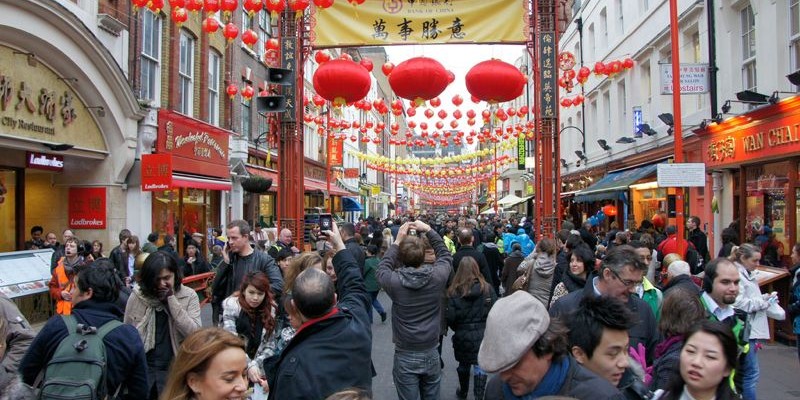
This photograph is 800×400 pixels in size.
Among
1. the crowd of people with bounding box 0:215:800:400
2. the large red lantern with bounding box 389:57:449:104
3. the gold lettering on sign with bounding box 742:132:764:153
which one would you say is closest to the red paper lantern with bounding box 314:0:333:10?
the large red lantern with bounding box 389:57:449:104

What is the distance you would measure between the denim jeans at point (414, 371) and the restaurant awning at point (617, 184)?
1489 cm

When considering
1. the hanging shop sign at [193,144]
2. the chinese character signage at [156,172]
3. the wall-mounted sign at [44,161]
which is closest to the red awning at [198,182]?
the hanging shop sign at [193,144]

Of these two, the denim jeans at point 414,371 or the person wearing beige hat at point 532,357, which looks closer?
the person wearing beige hat at point 532,357

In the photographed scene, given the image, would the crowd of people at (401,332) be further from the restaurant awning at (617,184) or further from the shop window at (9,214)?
the restaurant awning at (617,184)

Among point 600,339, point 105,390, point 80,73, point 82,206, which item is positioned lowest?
point 105,390

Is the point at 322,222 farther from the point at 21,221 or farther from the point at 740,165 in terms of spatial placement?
the point at 740,165

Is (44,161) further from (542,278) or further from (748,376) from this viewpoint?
(748,376)

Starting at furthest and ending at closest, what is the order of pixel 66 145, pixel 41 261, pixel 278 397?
pixel 66 145, pixel 41 261, pixel 278 397

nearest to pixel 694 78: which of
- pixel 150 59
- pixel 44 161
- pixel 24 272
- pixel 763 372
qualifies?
pixel 763 372

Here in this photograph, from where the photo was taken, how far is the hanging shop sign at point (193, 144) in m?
16.0

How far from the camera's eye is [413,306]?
5.47 m

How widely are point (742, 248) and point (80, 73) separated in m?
12.6

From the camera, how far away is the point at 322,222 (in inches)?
545

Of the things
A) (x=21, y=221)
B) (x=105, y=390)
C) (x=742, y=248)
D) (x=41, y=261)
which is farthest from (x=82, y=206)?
(x=742, y=248)
